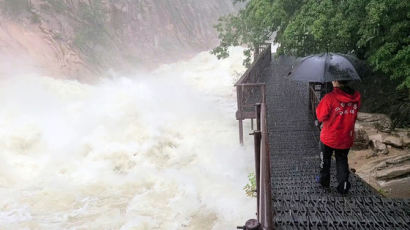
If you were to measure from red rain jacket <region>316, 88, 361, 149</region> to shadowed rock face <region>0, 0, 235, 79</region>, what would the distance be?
16.0 m

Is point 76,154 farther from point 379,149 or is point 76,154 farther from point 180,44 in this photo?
point 180,44

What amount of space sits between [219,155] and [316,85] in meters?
4.41

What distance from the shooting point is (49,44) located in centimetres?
1852

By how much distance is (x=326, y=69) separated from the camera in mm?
4266

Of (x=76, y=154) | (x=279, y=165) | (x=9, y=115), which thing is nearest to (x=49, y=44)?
(x=9, y=115)

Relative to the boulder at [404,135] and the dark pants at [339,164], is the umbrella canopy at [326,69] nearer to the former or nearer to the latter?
the dark pants at [339,164]

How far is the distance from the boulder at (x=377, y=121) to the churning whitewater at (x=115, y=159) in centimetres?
319

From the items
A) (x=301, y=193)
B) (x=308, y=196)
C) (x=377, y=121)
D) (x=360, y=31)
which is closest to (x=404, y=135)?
(x=377, y=121)

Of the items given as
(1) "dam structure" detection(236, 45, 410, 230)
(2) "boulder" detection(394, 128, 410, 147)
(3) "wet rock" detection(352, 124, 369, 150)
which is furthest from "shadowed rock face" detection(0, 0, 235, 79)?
(2) "boulder" detection(394, 128, 410, 147)

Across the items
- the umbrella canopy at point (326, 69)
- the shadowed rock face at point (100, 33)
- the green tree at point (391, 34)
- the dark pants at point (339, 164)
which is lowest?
the dark pants at point (339, 164)

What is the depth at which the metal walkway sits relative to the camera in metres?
3.23

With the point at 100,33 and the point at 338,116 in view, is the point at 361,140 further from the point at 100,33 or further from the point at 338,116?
the point at 100,33

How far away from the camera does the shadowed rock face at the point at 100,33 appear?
703 inches

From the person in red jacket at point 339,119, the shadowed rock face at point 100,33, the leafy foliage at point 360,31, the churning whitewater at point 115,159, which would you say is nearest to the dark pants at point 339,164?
the person in red jacket at point 339,119
